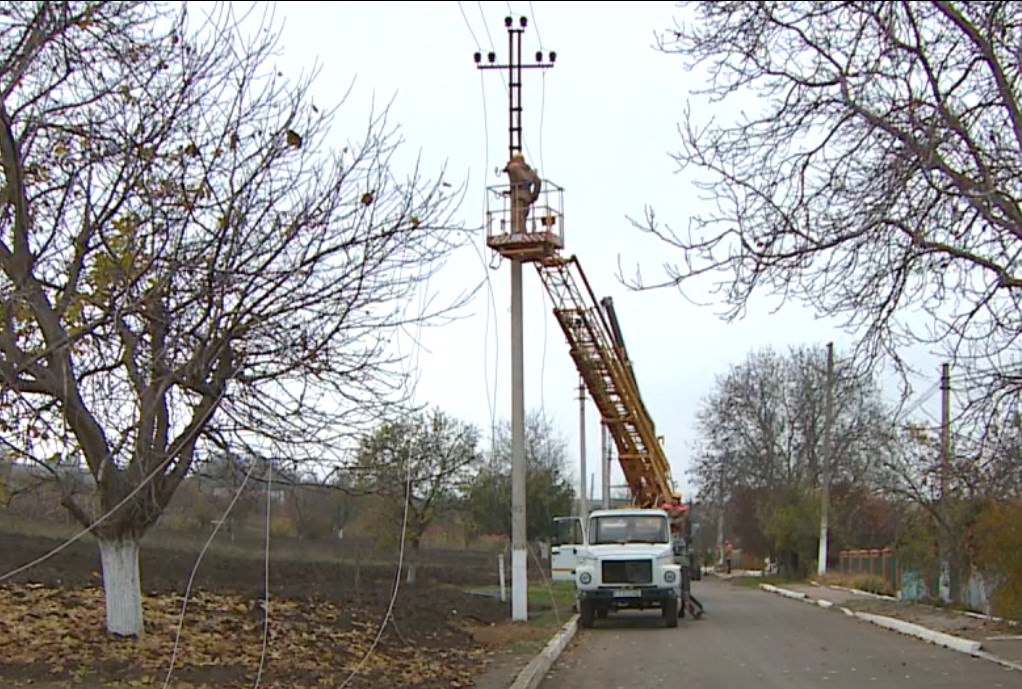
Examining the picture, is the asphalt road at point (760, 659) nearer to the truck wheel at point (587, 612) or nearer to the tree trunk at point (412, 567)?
the truck wheel at point (587, 612)

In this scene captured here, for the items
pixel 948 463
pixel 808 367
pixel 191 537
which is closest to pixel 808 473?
pixel 808 367

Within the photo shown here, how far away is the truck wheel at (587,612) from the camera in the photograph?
25.2 metres

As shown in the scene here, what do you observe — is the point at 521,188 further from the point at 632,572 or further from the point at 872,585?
the point at 872,585

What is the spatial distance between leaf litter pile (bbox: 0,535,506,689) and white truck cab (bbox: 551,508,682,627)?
4399mm

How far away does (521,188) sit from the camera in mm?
25031

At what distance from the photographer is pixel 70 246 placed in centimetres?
1139

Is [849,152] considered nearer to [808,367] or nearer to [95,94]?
[95,94]

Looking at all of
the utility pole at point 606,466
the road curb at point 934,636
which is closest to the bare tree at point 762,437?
the utility pole at point 606,466

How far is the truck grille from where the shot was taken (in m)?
25.0

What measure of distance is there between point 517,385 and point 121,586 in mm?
11636

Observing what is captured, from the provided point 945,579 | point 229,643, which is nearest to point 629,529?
point 945,579

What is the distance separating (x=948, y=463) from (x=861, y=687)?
381 cm

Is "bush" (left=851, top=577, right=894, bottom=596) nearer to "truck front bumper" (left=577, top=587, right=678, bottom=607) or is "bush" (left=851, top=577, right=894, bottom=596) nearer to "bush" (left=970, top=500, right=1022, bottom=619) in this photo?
"truck front bumper" (left=577, top=587, right=678, bottom=607)

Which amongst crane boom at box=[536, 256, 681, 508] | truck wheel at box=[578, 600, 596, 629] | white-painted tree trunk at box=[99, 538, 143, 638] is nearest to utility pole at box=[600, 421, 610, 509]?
crane boom at box=[536, 256, 681, 508]
